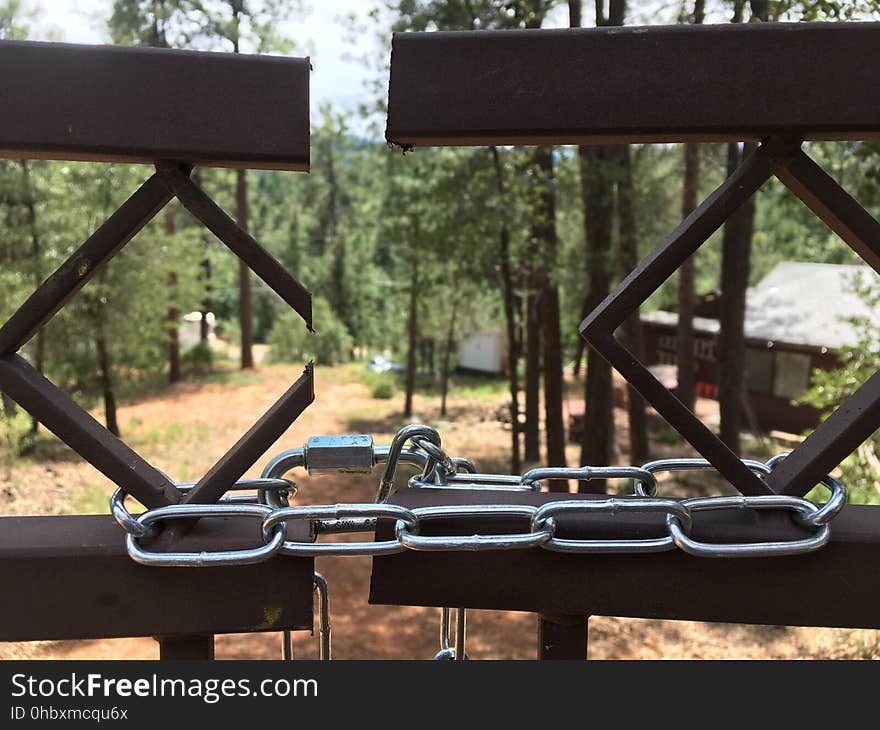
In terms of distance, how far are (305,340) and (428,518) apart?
28632 millimetres

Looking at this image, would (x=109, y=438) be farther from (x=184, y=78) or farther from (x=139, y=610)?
(x=184, y=78)

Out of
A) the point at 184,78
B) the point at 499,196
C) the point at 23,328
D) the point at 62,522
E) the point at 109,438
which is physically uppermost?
the point at 499,196

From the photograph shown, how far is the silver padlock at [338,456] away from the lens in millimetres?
1206

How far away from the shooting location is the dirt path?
7684 millimetres

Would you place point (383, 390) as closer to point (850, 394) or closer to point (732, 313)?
point (732, 313)

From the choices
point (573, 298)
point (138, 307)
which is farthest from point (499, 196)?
point (138, 307)

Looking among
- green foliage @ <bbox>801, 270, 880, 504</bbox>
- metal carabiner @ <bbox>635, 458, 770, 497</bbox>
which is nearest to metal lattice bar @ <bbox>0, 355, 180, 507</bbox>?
metal carabiner @ <bbox>635, 458, 770, 497</bbox>

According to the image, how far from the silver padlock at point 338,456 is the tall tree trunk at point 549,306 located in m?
10.4

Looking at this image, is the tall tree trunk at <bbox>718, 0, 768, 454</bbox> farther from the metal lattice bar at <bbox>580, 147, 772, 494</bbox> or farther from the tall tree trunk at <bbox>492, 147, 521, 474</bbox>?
the metal lattice bar at <bbox>580, 147, 772, 494</bbox>

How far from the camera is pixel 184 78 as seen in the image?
1.07 meters

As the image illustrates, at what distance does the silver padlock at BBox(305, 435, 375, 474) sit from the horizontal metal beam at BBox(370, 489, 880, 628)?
99 mm

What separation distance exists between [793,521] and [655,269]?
1.50 ft

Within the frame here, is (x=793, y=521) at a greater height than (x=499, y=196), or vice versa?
(x=499, y=196)

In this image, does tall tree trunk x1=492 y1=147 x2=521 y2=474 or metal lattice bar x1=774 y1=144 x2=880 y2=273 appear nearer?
metal lattice bar x1=774 y1=144 x2=880 y2=273
